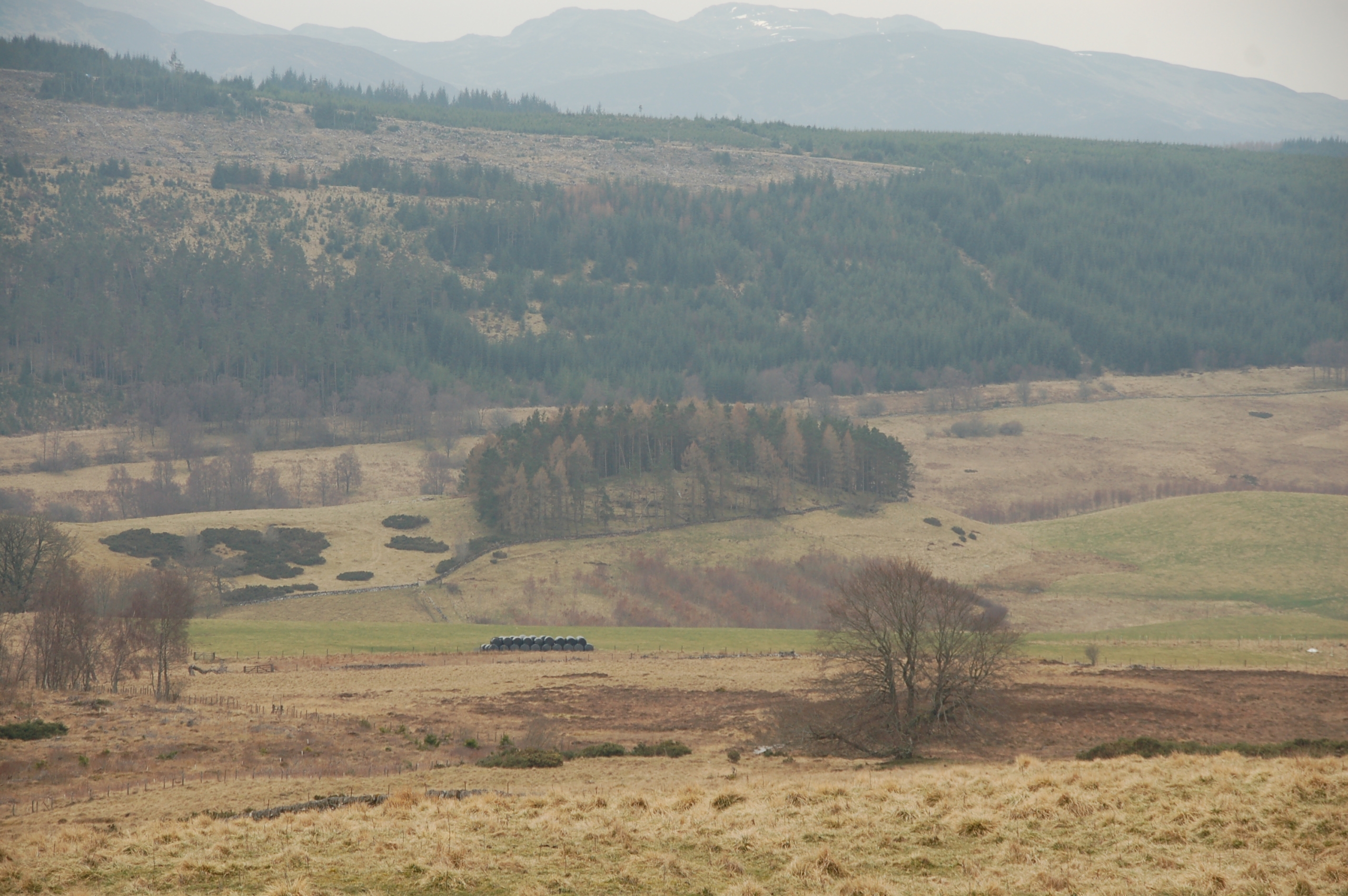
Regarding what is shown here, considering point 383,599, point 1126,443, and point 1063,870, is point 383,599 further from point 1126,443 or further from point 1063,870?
point 1126,443

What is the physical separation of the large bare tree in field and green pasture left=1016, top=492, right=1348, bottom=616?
2562 inches

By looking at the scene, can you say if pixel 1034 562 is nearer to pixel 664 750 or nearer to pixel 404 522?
pixel 404 522

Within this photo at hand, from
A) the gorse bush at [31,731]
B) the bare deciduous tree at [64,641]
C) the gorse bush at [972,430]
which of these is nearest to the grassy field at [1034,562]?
the bare deciduous tree at [64,641]

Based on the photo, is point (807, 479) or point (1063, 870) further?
point (807, 479)

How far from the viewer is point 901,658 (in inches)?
1813

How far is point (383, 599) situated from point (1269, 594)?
279 feet

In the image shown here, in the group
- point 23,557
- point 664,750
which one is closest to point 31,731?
point 664,750

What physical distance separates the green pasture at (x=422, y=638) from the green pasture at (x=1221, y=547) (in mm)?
39208

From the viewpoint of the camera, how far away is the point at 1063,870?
67.9 feet

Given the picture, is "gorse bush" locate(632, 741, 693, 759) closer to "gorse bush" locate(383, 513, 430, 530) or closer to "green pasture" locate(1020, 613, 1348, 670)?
"green pasture" locate(1020, 613, 1348, 670)

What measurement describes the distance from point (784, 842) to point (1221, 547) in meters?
107

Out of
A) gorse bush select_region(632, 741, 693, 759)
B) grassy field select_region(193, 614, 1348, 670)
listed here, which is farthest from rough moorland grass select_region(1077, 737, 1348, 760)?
grassy field select_region(193, 614, 1348, 670)

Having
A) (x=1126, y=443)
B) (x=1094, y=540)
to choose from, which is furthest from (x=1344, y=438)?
(x=1094, y=540)

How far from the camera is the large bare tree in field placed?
44.0 meters
